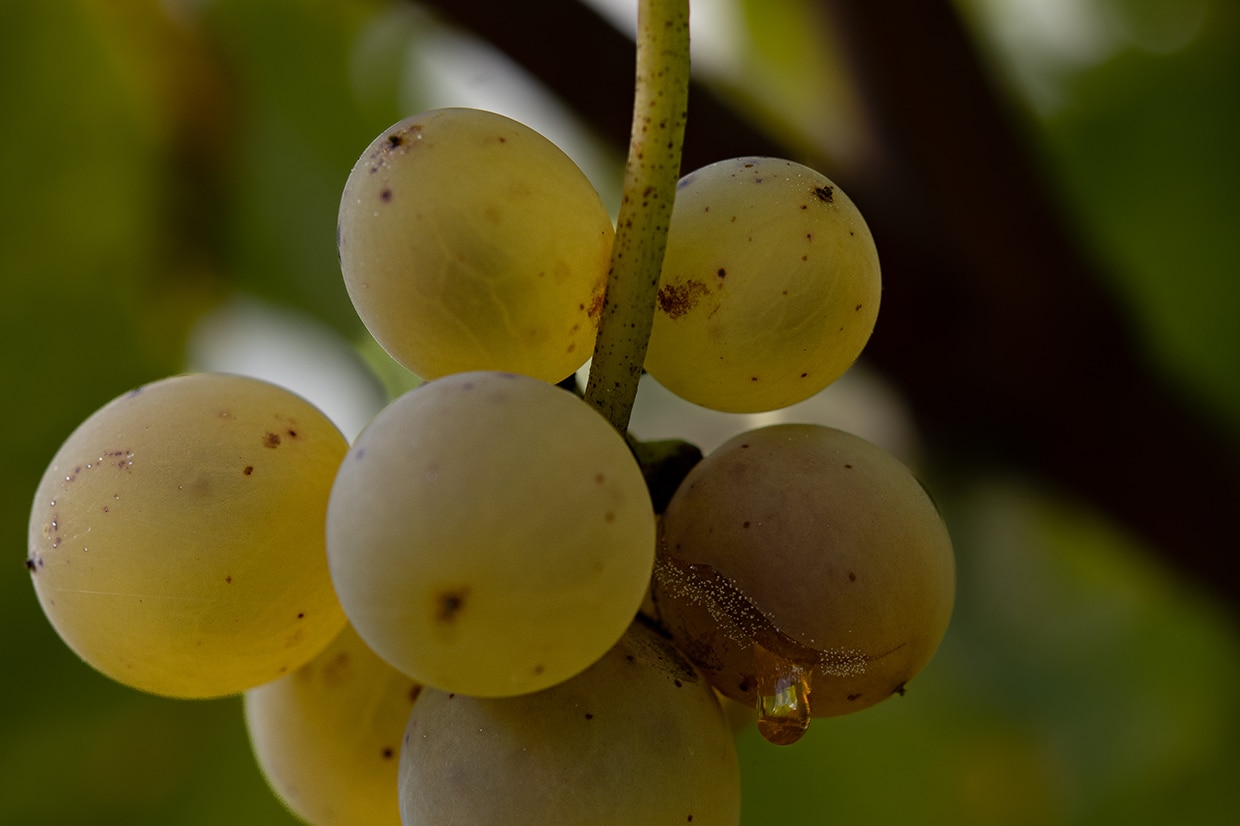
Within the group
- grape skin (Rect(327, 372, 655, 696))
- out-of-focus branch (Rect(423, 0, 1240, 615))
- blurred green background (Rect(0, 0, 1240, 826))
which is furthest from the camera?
blurred green background (Rect(0, 0, 1240, 826))

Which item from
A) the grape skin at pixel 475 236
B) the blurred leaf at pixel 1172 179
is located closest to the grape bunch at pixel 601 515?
the grape skin at pixel 475 236

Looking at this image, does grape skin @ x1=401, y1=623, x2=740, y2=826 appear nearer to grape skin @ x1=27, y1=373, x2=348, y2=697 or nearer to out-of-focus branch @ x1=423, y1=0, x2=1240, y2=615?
grape skin @ x1=27, y1=373, x2=348, y2=697

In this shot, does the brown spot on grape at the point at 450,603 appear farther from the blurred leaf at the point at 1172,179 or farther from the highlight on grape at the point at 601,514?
the blurred leaf at the point at 1172,179

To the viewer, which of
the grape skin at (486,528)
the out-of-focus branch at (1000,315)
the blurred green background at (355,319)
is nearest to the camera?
the grape skin at (486,528)

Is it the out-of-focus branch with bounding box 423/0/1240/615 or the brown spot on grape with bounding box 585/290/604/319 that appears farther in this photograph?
the out-of-focus branch with bounding box 423/0/1240/615

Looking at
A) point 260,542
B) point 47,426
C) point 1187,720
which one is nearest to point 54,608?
point 260,542

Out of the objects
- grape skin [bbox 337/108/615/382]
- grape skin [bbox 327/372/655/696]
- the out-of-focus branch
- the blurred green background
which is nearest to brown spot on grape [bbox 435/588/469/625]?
grape skin [bbox 327/372/655/696]

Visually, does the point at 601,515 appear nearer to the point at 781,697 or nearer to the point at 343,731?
the point at 781,697
